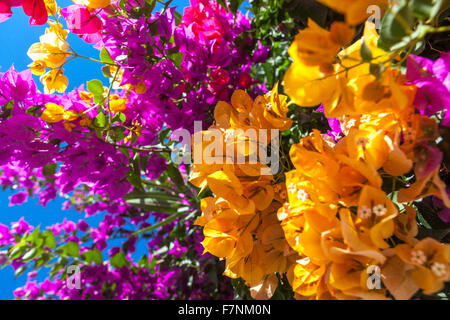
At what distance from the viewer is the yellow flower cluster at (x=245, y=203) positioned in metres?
0.36

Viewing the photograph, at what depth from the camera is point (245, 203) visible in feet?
1.15

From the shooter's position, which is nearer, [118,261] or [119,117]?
[119,117]

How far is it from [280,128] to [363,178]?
146mm

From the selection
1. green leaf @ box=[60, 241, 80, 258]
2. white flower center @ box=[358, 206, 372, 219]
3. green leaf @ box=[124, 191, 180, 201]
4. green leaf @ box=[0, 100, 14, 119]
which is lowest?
white flower center @ box=[358, 206, 372, 219]

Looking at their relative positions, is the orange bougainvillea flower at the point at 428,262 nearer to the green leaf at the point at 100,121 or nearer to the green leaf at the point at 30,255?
the green leaf at the point at 100,121

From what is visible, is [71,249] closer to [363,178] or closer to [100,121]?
[100,121]

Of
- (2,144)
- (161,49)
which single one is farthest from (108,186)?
(161,49)

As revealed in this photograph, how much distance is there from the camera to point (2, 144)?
1.88 ft

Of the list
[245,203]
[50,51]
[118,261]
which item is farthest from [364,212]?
[118,261]

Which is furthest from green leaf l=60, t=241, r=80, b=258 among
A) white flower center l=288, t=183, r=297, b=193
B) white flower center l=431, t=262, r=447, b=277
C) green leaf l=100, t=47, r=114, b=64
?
white flower center l=431, t=262, r=447, b=277

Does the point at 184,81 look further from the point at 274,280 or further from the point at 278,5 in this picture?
the point at 274,280

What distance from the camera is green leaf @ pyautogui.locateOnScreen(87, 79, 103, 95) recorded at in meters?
0.57

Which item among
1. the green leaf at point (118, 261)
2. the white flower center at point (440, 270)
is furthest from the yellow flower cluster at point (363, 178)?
the green leaf at point (118, 261)

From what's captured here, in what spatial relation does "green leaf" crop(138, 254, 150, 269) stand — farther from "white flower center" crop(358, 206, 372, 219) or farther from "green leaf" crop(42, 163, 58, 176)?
"white flower center" crop(358, 206, 372, 219)
